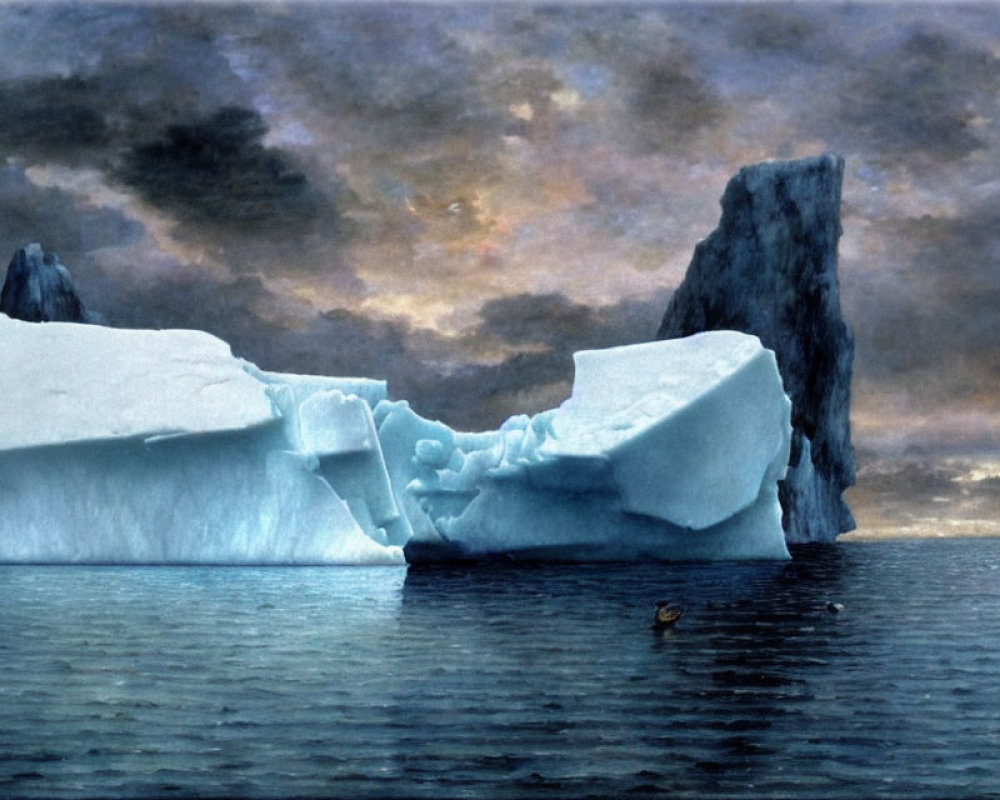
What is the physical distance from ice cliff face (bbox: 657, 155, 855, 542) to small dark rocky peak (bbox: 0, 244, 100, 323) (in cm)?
1750

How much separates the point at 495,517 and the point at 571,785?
623 inches

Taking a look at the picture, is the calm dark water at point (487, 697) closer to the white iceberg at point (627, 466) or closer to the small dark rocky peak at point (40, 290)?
the white iceberg at point (627, 466)

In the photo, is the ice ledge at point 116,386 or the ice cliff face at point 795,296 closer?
the ice ledge at point 116,386

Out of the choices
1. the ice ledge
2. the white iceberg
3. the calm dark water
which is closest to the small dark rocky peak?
the ice ledge

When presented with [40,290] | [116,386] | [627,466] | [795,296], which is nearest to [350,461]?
[116,386]

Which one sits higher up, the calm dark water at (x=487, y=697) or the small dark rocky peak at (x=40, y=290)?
the calm dark water at (x=487, y=697)

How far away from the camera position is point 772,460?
2092 cm

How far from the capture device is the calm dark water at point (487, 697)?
551 cm

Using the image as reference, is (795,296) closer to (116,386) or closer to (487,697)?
(116,386)

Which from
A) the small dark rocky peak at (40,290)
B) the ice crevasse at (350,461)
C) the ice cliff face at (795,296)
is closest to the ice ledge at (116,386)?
the ice crevasse at (350,461)

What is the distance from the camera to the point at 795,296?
1537 inches

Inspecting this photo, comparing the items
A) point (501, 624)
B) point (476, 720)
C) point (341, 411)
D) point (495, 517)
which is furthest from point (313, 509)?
point (476, 720)

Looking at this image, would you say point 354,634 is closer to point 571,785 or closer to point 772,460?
point 571,785

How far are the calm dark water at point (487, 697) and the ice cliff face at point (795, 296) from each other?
24672 mm
